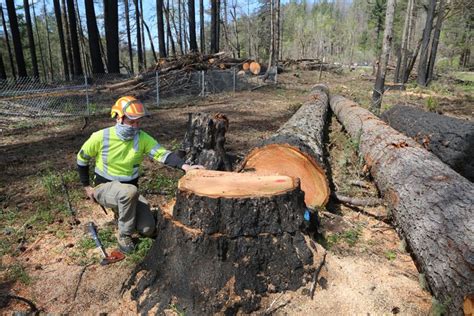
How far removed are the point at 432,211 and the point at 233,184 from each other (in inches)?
73.8

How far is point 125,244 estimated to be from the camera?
3.67 meters

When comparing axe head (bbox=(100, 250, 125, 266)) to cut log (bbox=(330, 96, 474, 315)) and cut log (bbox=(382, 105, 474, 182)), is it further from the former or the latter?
cut log (bbox=(382, 105, 474, 182))

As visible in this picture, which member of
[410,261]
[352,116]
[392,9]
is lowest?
[410,261]

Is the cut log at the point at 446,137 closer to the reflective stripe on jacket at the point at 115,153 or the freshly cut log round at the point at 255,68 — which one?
the reflective stripe on jacket at the point at 115,153

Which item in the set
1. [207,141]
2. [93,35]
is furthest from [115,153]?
[93,35]

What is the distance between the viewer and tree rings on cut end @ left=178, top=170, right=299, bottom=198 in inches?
118

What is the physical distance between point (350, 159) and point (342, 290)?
3800 mm

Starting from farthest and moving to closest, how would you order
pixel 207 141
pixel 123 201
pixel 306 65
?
1. pixel 306 65
2. pixel 207 141
3. pixel 123 201

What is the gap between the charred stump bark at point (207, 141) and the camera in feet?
14.6

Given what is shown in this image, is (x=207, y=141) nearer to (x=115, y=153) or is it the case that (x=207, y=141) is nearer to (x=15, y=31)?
(x=115, y=153)

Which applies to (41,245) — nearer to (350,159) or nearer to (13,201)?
(13,201)

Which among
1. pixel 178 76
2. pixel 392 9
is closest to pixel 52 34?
pixel 178 76

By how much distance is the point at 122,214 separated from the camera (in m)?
3.57

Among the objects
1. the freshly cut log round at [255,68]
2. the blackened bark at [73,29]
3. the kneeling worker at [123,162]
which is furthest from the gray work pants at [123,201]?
the blackened bark at [73,29]
